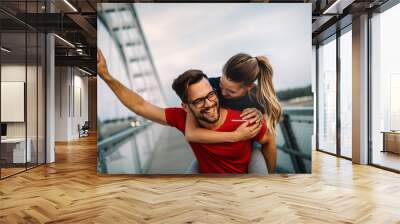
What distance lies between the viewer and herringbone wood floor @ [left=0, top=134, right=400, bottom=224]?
4055 mm

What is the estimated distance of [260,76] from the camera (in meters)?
6.43

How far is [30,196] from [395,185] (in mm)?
5284

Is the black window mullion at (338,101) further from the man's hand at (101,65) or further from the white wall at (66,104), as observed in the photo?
the white wall at (66,104)

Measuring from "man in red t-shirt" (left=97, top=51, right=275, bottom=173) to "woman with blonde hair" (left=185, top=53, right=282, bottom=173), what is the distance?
0.27ft

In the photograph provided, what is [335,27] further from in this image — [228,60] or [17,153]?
[17,153]

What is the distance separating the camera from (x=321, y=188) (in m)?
5.60

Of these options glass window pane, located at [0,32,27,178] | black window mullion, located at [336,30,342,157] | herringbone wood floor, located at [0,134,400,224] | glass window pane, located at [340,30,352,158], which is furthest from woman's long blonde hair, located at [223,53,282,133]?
black window mullion, located at [336,30,342,157]

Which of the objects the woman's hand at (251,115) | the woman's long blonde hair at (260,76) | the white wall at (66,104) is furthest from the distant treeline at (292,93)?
the white wall at (66,104)

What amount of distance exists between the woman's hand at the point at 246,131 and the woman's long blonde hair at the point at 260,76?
224 millimetres

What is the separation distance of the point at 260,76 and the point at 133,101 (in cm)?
218

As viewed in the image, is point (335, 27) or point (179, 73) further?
point (335, 27)


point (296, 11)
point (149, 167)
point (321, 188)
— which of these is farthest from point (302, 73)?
point (149, 167)

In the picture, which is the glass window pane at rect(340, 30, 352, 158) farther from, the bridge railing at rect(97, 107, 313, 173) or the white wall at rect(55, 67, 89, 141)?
the white wall at rect(55, 67, 89, 141)

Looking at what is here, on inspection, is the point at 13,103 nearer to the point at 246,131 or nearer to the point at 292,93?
the point at 246,131
